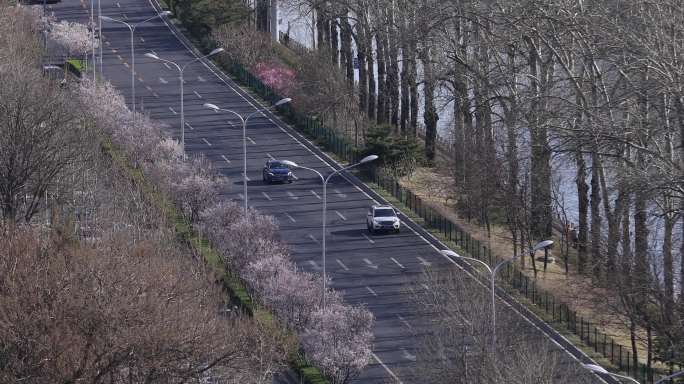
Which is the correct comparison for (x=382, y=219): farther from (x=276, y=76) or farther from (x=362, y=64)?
(x=276, y=76)

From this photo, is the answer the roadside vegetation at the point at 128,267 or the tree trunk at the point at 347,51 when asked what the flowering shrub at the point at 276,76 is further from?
→ the roadside vegetation at the point at 128,267

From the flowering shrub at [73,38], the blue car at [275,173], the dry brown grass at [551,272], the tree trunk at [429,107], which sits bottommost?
the dry brown grass at [551,272]

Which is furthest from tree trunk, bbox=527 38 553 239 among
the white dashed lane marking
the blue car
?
the blue car

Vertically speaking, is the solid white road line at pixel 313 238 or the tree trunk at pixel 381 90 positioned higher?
the tree trunk at pixel 381 90

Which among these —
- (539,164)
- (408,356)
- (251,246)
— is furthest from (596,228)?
(251,246)

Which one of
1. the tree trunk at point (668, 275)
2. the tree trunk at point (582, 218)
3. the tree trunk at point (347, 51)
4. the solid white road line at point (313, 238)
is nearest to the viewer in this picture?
the tree trunk at point (668, 275)

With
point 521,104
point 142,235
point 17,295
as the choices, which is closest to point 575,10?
point 521,104

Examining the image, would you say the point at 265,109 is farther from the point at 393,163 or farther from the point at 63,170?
the point at 63,170

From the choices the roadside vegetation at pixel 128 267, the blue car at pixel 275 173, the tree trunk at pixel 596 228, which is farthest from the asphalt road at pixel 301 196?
the tree trunk at pixel 596 228
